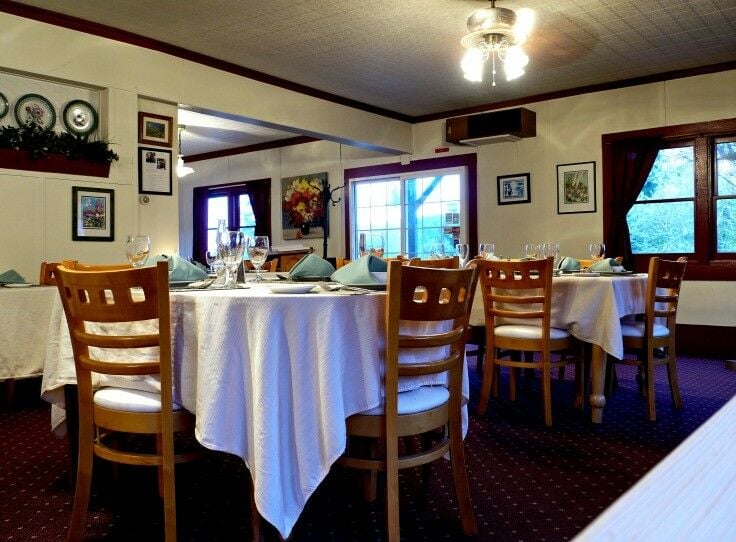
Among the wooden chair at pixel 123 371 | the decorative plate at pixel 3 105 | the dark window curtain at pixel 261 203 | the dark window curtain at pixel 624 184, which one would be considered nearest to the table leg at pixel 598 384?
the wooden chair at pixel 123 371

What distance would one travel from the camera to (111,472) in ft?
8.29

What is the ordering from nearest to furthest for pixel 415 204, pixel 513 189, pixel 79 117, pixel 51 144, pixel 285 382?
pixel 285 382 < pixel 51 144 < pixel 79 117 < pixel 513 189 < pixel 415 204

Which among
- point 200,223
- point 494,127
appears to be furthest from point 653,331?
→ point 200,223

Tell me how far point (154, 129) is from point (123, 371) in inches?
157

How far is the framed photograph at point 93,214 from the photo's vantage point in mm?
4879

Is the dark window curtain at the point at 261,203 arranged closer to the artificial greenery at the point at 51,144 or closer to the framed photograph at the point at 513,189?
the framed photograph at the point at 513,189

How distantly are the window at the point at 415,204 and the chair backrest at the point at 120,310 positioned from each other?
588 cm

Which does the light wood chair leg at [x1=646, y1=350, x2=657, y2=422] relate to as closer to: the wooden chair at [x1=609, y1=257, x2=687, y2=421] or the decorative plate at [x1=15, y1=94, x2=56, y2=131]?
the wooden chair at [x1=609, y1=257, x2=687, y2=421]

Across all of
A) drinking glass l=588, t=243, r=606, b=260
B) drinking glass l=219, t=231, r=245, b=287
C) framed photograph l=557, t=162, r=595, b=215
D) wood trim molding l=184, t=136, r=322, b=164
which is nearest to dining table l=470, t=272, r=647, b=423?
drinking glass l=588, t=243, r=606, b=260

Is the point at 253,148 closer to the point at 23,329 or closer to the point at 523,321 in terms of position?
the point at 23,329

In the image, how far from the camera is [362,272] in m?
2.18

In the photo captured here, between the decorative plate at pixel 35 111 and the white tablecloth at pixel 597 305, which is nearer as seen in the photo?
the white tablecloth at pixel 597 305

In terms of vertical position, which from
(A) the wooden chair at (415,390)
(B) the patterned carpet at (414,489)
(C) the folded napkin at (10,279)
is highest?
(C) the folded napkin at (10,279)

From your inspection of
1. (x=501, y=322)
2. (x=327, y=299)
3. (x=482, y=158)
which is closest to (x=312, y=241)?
(x=482, y=158)
